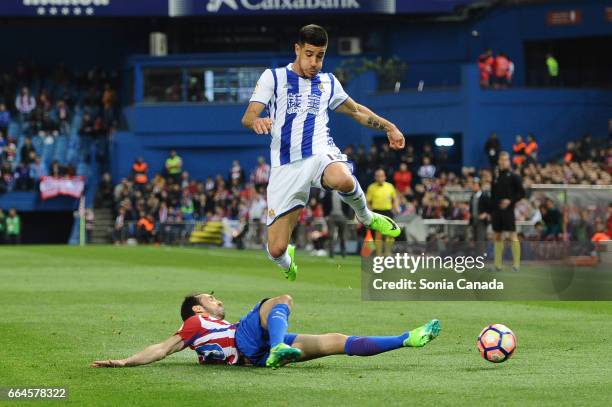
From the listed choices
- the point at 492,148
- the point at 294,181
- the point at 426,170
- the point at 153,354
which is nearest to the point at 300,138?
the point at 294,181

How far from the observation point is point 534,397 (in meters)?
9.20

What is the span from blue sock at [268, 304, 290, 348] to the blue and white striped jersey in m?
2.43

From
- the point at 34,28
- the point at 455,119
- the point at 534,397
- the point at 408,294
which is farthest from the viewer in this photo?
the point at 34,28

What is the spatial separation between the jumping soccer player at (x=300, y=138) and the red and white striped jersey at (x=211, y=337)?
1889 mm

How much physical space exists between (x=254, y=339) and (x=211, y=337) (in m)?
0.39

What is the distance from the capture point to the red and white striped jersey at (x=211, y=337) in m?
10.9

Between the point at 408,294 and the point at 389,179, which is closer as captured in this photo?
the point at 408,294

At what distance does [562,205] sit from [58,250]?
16.6 meters

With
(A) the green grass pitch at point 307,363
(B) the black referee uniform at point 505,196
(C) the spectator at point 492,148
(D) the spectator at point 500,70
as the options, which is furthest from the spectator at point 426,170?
(A) the green grass pitch at point 307,363

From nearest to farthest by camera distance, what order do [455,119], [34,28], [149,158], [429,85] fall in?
[455,119], [429,85], [149,158], [34,28]

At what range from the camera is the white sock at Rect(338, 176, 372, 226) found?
12.8m

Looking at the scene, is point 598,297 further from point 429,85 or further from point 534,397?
point 429,85

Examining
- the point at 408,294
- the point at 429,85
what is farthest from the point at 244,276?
the point at 429,85

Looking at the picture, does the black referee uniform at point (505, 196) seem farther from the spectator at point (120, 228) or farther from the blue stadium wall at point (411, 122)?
the spectator at point (120, 228)
